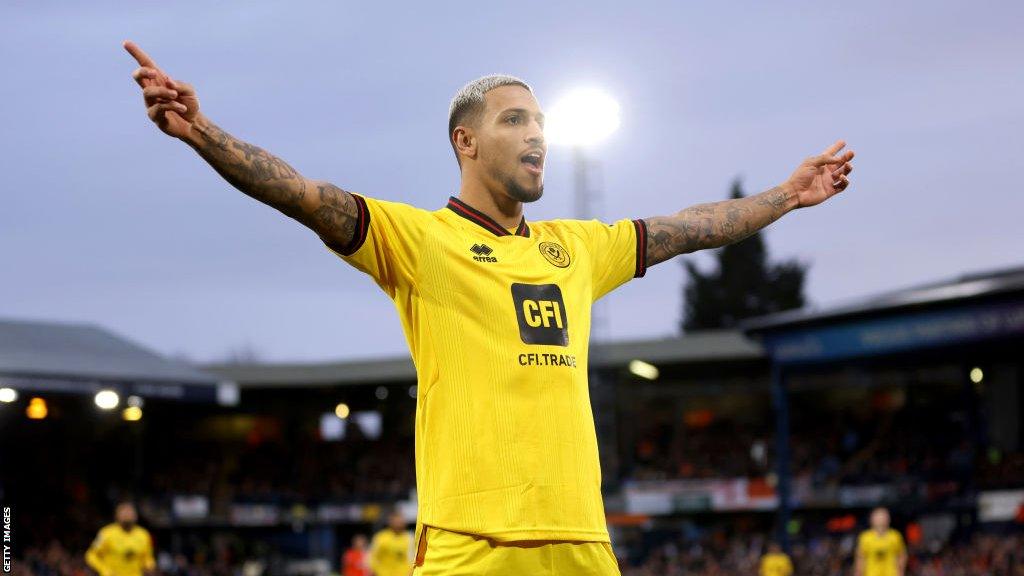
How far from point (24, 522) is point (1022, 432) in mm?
26556

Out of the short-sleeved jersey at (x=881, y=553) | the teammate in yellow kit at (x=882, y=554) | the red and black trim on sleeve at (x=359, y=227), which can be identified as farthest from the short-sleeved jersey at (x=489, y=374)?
the short-sleeved jersey at (x=881, y=553)

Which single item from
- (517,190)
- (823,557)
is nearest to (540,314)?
(517,190)

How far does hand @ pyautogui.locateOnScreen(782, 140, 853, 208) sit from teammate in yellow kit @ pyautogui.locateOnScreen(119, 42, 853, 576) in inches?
50.1

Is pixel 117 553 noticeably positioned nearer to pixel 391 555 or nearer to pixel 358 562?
pixel 391 555

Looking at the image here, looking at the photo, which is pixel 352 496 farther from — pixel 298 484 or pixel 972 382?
pixel 972 382

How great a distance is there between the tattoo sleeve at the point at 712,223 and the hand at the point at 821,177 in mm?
49

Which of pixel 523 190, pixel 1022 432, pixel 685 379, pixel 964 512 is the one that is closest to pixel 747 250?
pixel 685 379

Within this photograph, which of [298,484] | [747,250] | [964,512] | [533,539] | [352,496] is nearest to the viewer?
[533,539]

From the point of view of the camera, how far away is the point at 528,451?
4160 millimetres

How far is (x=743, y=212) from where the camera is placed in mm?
5293

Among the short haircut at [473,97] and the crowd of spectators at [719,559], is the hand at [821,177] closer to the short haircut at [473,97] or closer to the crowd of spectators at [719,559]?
the short haircut at [473,97]

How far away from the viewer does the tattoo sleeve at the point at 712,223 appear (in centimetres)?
510

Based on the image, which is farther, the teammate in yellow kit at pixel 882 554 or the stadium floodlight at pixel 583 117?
the stadium floodlight at pixel 583 117

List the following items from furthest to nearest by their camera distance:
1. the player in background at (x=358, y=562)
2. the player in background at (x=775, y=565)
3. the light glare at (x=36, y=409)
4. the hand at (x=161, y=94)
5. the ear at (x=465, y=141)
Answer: the light glare at (x=36, y=409), the player in background at (x=358, y=562), the player in background at (x=775, y=565), the ear at (x=465, y=141), the hand at (x=161, y=94)
